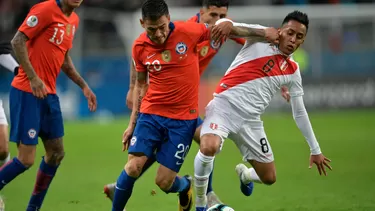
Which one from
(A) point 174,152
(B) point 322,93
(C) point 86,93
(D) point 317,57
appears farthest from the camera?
(D) point 317,57

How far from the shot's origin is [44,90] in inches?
288

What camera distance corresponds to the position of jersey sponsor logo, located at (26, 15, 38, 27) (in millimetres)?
7527

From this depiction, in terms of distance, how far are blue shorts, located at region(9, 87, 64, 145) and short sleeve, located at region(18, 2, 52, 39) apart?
0.70 m

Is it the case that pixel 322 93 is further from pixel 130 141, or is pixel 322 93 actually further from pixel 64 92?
pixel 130 141

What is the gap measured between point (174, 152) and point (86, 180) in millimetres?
4176

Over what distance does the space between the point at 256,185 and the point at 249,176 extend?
203cm

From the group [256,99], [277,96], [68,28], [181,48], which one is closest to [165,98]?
[181,48]

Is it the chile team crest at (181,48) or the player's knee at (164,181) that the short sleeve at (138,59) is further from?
the player's knee at (164,181)

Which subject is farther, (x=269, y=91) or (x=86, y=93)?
(x=86, y=93)

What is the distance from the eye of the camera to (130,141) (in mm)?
7156

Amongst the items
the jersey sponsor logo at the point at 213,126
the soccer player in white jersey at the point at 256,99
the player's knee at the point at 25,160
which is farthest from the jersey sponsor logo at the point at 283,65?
the player's knee at the point at 25,160

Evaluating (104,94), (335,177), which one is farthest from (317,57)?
(335,177)

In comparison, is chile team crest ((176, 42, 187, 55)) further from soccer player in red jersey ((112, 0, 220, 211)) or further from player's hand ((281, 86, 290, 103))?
player's hand ((281, 86, 290, 103))

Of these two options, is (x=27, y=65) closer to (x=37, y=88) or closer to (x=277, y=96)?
(x=37, y=88)
